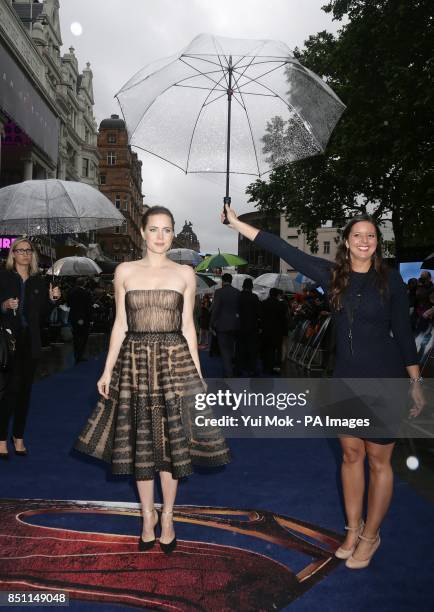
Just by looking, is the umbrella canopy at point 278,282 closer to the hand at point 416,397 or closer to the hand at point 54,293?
the hand at point 54,293

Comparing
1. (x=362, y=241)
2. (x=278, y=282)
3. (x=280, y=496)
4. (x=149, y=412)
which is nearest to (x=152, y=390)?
(x=149, y=412)

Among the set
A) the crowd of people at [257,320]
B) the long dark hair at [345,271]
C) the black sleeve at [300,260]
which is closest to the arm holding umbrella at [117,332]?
the black sleeve at [300,260]

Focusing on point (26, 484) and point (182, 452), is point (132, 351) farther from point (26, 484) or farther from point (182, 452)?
point (26, 484)

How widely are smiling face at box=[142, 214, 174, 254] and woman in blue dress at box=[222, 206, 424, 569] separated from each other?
417 millimetres

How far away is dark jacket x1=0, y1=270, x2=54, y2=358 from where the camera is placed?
18.4 ft

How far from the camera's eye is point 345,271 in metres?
3.49

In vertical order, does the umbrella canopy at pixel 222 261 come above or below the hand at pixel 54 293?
above

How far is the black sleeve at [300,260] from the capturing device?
3.57m

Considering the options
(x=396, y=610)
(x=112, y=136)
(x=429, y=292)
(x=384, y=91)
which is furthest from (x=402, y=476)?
(x=112, y=136)

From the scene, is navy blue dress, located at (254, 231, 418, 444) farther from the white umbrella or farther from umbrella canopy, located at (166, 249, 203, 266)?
umbrella canopy, located at (166, 249, 203, 266)

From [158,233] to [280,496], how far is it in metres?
2.55

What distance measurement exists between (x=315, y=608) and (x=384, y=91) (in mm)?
17069

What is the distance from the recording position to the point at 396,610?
307cm

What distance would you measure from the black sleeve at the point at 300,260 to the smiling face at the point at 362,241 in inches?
7.3
